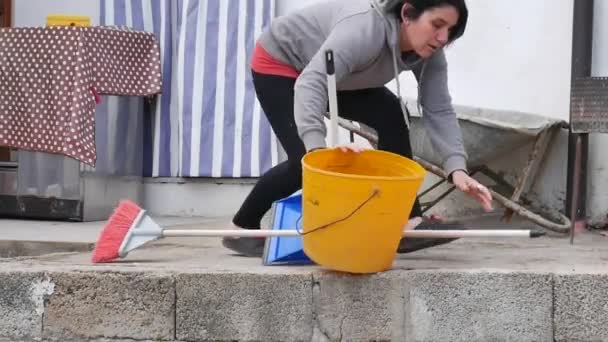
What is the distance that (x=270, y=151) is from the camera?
19.0 feet

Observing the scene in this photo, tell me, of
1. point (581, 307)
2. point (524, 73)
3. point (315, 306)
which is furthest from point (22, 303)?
point (524, 73)

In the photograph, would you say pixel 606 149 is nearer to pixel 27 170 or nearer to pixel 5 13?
pixel 27 170

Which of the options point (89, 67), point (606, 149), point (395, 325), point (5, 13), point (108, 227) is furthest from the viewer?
point (5, 13)

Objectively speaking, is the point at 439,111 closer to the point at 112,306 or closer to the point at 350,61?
the point at 350,61

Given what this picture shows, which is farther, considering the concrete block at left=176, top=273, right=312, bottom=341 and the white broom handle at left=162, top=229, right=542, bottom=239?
the concrete block at left=176, top=273, right=312, bottom=341

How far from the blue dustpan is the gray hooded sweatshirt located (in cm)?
47

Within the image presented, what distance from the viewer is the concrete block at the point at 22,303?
3.55 meters

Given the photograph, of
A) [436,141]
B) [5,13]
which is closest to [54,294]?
[436,141]

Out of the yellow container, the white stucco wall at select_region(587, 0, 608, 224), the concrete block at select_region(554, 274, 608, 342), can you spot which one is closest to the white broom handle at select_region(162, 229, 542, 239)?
the concrete block at select_region(554, 274, 608, 342)

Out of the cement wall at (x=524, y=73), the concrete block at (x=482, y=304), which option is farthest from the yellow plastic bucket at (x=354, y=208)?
the cement wall at (x=524, y=73)

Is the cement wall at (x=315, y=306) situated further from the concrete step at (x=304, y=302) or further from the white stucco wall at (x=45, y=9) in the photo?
the white stucco wall at (x=45, y=9)

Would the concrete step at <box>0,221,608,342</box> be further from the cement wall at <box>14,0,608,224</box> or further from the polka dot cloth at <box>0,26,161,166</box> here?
the polka dot cloth at <box>0,26,161,166</box>

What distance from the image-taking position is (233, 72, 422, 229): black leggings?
3691 mm

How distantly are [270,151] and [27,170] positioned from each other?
4.80 ft
